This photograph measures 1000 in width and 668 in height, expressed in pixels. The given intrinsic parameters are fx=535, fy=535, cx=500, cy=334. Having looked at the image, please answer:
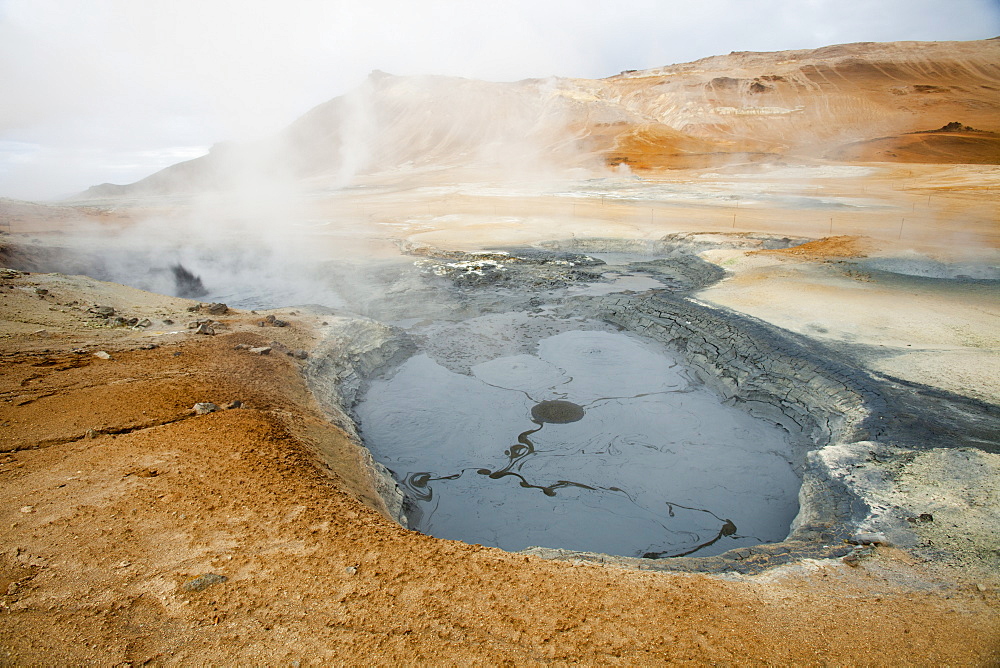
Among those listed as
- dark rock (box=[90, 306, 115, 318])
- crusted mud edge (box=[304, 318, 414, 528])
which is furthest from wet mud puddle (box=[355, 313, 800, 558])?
dark rock (box=[90, 306, 115, 318])

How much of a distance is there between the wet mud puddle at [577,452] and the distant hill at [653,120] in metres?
31.2

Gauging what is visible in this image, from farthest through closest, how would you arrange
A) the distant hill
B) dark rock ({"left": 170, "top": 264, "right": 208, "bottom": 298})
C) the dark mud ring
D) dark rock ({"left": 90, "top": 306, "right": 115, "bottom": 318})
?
the distant hill → dark rock ({"left": 170, "top": 264, "right": 208, "bottom": 298}) → dark rock ({"left": 90, "top": 306, "right": 115, "bottom": 318}) → the dark mud ring

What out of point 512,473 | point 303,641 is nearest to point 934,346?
point 512,473

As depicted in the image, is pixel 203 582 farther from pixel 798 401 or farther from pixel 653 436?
pixel 798 401

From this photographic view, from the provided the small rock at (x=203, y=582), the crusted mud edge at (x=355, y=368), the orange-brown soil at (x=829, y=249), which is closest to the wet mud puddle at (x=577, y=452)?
the crusted mud edge at (x=355, y=368)

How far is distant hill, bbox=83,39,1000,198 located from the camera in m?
38.4

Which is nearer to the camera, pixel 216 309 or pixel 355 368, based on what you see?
pixel 355 368

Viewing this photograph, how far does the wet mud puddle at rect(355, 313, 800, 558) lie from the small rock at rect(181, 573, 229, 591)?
1909mm

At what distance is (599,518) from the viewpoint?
175 inches

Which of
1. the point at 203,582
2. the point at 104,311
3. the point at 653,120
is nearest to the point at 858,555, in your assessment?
the point at 203,582

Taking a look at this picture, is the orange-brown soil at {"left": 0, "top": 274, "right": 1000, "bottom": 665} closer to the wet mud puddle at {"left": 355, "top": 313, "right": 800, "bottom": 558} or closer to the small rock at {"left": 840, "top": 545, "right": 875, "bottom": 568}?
the small rock at {"left": 840, "top": 545, "right": 875, "bottom": 568}

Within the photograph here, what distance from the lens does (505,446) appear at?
542 centimetres

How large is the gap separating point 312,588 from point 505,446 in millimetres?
2986

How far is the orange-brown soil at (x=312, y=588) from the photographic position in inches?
88.7
